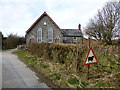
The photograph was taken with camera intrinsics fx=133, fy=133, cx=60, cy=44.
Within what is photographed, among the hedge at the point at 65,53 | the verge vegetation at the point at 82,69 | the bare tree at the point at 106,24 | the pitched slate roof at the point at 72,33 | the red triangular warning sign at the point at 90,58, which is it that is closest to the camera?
the verge vegetation at the point at 82,69

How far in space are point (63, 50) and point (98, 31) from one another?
2715 centimetres

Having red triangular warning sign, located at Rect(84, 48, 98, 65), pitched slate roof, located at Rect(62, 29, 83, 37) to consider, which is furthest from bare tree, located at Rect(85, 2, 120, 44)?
red triangular warning sign, located at Rect(84, 48, 98, 65)

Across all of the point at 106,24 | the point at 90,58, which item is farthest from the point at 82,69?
the point at 106,24

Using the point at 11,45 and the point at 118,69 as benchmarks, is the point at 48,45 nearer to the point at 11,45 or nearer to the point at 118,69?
the point at 118,69

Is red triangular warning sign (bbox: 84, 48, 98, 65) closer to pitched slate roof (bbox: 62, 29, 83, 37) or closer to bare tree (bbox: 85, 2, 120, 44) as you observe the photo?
bare tree (bbox: 85, 2, 120, 44)

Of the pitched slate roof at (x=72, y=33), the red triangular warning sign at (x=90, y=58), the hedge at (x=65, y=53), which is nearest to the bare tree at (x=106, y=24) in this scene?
the pitched slate roof at (x=72, y=33)

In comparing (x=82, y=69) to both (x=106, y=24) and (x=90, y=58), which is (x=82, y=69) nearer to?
(x=90, y=58)

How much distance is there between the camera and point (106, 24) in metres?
33.8

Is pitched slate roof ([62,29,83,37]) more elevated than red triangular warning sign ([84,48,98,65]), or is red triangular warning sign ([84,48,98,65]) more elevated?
pitched slate roof ([62,29,83,37])

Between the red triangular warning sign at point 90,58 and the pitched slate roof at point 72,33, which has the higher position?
the pitched slate roof at point 72,33

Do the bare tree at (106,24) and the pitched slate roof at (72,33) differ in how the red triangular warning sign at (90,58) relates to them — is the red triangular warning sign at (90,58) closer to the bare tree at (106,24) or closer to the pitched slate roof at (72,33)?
the bare tree at (106,24)

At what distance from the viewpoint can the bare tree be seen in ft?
105

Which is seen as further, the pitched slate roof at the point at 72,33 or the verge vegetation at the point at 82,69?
the pitched slate roof at the point at 72,33

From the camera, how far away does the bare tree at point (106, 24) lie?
31.9 meters
